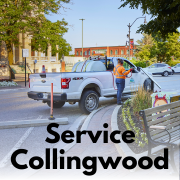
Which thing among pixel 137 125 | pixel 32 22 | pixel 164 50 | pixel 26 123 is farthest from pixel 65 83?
pixel 164 50

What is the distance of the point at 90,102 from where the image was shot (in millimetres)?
10734

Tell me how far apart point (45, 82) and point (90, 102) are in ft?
5.63

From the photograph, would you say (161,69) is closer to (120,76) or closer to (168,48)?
(168,48)

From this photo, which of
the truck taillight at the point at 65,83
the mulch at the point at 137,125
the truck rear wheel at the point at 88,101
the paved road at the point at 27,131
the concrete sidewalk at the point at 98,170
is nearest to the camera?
the concrete sidewalk at the point at 98,170

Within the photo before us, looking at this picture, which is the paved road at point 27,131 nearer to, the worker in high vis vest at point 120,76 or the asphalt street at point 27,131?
the asphalt street at point 27,131

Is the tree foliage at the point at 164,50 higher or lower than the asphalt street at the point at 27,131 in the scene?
higher

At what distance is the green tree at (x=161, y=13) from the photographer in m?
10.5

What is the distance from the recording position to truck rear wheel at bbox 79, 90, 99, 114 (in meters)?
10.4

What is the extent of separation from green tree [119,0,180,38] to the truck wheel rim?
146 inches

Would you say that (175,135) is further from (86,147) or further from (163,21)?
(163,21)

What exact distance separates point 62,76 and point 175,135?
504 cm

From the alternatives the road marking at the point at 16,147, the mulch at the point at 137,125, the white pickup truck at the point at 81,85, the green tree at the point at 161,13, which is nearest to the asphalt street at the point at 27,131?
the road marking at the point at 16,147

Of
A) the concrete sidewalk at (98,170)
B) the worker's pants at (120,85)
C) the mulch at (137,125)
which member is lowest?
A: the concrete sidewalk at (98,170)

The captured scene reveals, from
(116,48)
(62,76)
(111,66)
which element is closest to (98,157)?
(62,76)
